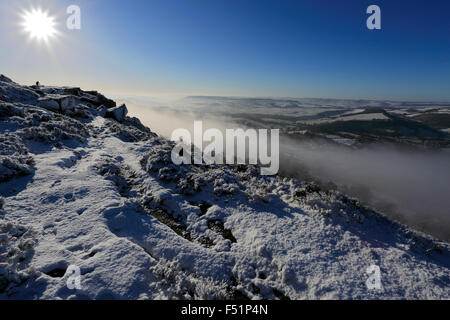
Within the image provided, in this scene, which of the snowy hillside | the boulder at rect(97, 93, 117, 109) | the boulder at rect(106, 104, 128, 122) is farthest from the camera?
the boulder at rect(97, 93, 117, 109)

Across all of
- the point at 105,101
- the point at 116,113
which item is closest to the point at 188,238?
the point at 116,113

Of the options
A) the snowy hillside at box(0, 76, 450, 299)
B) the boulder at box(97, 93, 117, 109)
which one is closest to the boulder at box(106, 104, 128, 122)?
the boulder at box(97, 93, 117, 109)

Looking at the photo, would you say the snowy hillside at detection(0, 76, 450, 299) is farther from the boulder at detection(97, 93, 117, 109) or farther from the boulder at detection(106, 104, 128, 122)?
the boulder at detection(97, 93, 117, 109)

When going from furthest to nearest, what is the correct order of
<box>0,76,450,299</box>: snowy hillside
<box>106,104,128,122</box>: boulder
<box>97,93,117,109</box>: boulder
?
1. <box>97,93,117,109</box>: boulder
2. <box>106,104,128,122</box>: boulder
3. <box>0,76,450,299</box>: snowy hillside

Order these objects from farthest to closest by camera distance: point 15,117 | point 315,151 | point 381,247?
point 315,151 < point 15,117 < point 381,247

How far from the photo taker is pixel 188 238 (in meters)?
9.35

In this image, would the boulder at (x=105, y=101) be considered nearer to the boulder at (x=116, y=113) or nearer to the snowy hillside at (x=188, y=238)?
the boulder at (x=116, y=113)

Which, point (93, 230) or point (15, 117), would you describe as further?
point (15, 117)

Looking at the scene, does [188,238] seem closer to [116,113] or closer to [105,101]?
[116,113]

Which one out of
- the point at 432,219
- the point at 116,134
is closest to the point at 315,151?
the point at 432,219

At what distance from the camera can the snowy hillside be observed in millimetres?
6742
